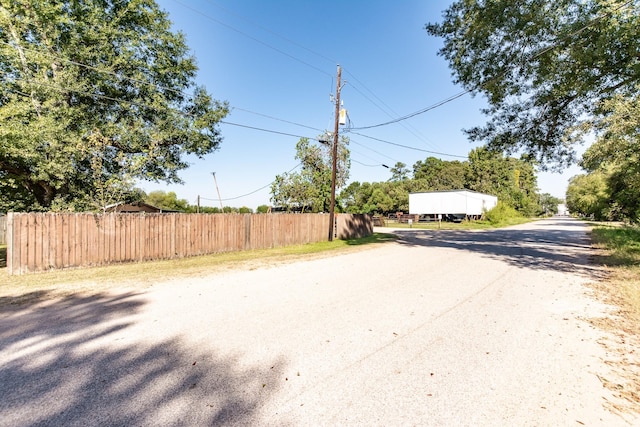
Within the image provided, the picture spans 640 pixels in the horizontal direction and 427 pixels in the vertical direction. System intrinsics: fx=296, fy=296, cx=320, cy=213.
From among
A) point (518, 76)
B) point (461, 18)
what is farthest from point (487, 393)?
point (461, 18)

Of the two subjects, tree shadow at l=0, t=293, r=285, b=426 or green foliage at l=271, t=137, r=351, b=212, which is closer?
tree shadow at l=0, t=293, r=285, b=426

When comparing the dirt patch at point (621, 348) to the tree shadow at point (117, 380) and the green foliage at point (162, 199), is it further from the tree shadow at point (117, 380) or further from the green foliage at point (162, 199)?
the green foliage at point (162, 199)

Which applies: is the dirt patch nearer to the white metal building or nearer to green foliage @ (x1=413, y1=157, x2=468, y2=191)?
the white metal building

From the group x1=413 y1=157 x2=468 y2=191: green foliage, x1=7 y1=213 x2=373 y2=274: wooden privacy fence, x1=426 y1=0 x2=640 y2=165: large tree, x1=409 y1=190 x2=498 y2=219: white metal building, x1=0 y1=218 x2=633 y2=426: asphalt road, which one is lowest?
x1=0 y1=218 x2=633 y2=426: asphalt road

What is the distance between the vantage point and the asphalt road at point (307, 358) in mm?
2363

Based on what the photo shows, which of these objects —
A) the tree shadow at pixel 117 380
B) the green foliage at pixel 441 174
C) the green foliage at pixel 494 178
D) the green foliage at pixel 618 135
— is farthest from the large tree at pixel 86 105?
the green foliage at pixel 494 178

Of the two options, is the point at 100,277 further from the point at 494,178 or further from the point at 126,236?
the point at 494,178

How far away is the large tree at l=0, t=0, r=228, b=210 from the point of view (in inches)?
412

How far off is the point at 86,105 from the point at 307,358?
1531 centimetres

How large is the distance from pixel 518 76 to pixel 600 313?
9.69m

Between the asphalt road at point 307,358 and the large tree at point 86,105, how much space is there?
7427mm

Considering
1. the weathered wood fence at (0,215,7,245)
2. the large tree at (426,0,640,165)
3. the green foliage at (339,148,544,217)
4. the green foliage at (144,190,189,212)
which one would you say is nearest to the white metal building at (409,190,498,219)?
the green foliage at (339,148,544,217)

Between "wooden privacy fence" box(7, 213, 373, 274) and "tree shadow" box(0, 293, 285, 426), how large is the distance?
5691 millimetres

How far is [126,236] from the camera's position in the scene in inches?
402
